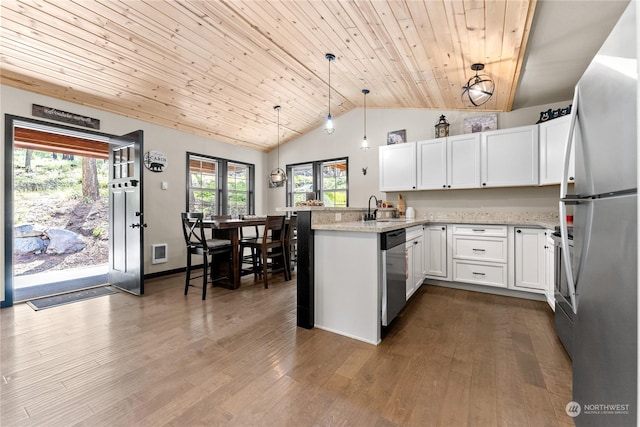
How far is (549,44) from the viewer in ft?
7.70

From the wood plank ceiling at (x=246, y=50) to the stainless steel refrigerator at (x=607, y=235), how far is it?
52.2 inches

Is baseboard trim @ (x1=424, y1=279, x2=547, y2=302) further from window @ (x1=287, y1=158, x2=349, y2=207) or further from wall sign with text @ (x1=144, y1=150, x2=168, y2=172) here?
wall sign with text @ (x1=144, y1=150, x2=168, y2=172)

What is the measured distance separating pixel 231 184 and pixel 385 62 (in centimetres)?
382

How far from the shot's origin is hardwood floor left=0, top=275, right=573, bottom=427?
1.45 metres

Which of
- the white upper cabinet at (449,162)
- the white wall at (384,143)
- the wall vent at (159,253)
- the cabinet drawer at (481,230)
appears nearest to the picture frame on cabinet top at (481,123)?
the white wall at (384,143)

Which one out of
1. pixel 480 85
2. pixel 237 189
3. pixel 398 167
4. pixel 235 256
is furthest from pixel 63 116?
pixel 480 85

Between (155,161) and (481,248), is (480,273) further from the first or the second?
(155,161)

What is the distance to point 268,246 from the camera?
152 inches

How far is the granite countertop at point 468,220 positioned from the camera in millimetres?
2396

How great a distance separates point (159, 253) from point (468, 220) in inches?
182

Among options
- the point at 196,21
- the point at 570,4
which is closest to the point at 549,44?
the point at 570,4

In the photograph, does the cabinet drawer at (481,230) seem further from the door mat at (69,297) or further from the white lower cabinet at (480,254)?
the door mat at (69,297)

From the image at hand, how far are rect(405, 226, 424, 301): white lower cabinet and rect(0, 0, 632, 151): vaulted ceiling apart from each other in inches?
72.5

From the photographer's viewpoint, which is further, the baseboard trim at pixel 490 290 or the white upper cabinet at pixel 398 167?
the white upper cabinet at pixel 398 167
